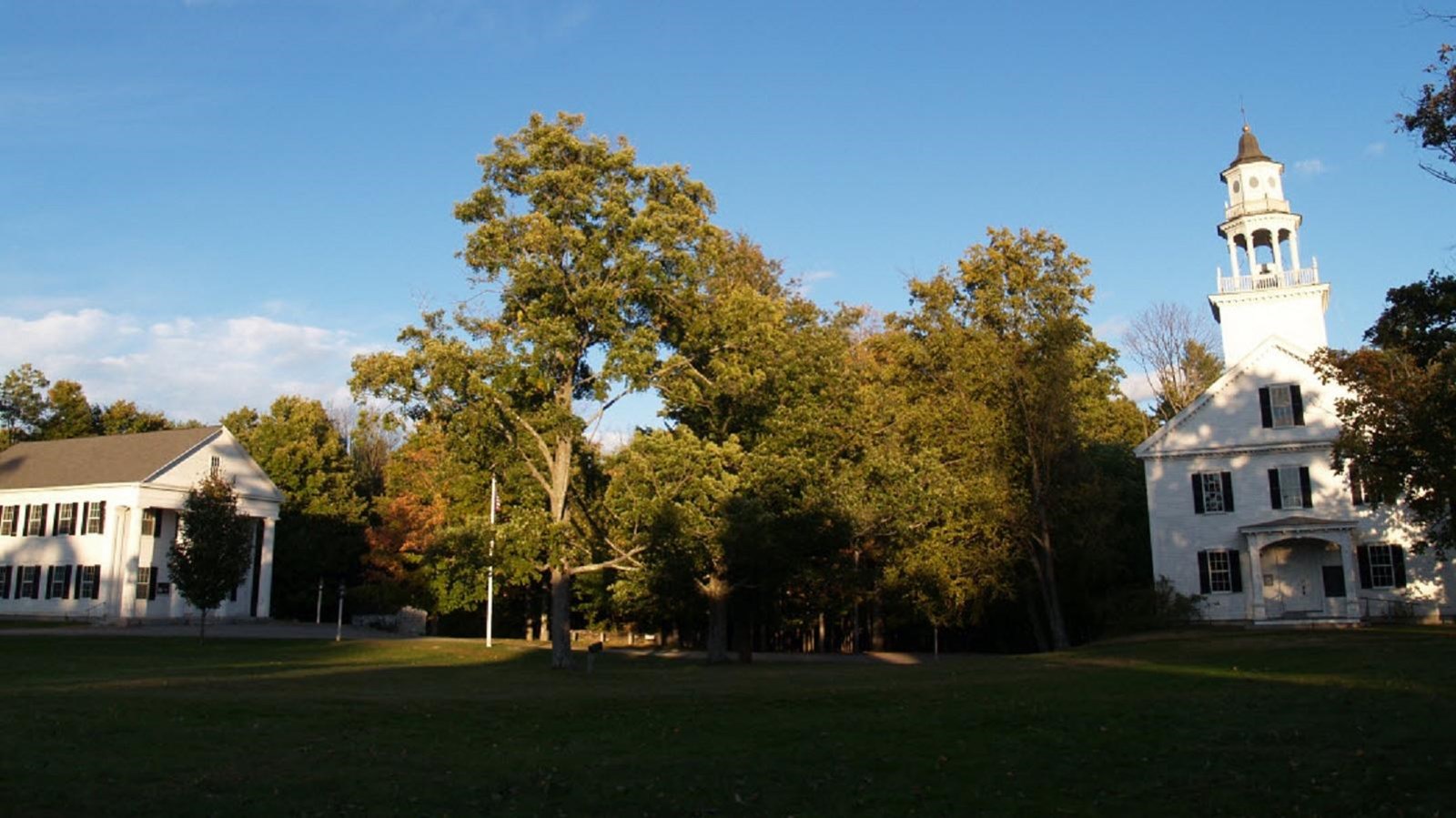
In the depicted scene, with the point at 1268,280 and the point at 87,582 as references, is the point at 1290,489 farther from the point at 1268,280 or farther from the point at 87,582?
the point at 87,582

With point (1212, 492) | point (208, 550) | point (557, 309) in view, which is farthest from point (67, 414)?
point (1212, 492)

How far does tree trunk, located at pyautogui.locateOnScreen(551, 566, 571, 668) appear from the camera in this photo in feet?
92.7

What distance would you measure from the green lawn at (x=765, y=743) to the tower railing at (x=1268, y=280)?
23.2 meters

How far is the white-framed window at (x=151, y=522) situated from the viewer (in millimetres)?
49094

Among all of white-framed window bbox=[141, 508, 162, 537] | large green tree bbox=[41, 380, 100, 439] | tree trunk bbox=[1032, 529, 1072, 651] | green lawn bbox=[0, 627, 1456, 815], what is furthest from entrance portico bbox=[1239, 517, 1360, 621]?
large green tree bbox=[41, 380, 100, 439]

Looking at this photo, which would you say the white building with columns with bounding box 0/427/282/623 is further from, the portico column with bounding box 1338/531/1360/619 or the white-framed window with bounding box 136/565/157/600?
the portico column with bounding box 1338/531/1360/619

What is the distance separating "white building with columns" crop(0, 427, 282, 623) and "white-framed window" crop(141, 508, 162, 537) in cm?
4

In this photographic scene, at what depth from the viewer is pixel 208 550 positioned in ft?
124

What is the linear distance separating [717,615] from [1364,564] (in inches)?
895

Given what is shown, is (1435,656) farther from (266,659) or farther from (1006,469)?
(266,659)

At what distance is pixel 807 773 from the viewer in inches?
497

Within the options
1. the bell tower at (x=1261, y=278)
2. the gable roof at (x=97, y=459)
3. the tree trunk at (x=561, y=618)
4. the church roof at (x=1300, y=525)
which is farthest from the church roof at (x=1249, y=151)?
the gable roof at (x=97, y=459)

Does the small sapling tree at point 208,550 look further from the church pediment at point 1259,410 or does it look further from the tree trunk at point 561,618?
the church pediment at point 1259,410

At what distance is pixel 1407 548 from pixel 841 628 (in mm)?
21680
